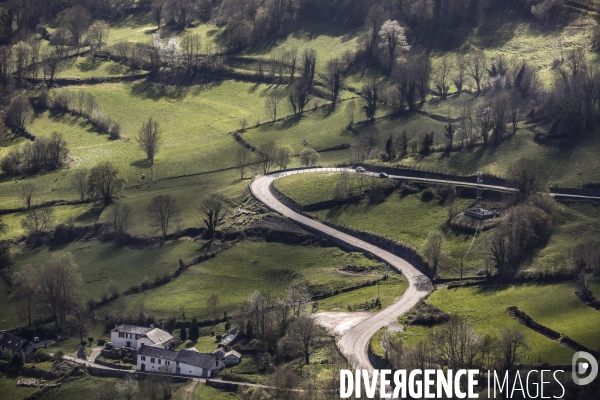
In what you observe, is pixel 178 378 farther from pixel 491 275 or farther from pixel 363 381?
pixel 491 275

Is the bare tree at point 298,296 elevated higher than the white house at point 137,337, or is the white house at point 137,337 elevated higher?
the bare tree at point 298,296

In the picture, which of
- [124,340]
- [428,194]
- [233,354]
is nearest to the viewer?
[233,354]

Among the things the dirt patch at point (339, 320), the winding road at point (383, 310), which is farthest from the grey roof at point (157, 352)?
the winding road at point (383, 310)

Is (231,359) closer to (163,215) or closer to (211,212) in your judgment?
(211,212)

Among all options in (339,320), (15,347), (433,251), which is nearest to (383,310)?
(339,320)

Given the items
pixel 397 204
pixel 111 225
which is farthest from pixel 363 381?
pixel 111 225

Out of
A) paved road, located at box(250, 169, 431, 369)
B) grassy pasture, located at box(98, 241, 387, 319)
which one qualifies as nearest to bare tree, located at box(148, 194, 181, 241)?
grassy pasture, located at box(98, 241, 387, 319)

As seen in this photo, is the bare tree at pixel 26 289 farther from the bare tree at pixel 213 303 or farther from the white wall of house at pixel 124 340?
the bare tree at pixel 213 303
